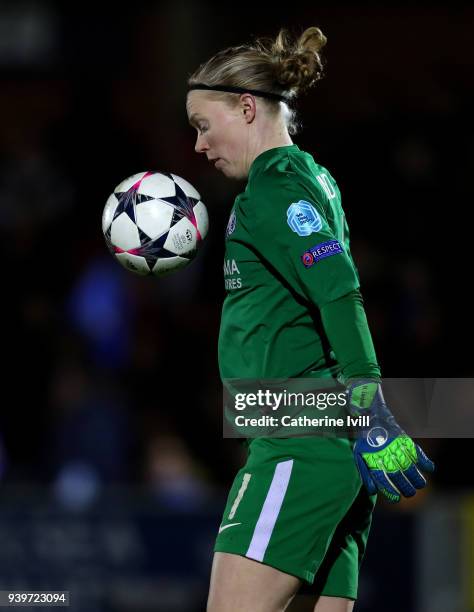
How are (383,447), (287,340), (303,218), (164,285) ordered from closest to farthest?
1. (383,447)
2. (303,218)
3. (287,340)
4. (164,285)

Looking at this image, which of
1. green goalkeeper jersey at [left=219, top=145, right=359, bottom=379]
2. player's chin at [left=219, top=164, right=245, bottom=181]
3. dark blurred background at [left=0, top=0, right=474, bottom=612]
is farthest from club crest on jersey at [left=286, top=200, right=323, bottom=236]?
dark blurred background at [left=0, top=0, right=474, bottom=612]

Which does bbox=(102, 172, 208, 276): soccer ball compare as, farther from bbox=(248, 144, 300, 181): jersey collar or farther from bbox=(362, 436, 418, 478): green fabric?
bbox=(362, 436, 418, 478): green fabric

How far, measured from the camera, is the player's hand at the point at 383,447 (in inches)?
114

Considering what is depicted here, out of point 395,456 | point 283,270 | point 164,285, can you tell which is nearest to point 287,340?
point 283,270

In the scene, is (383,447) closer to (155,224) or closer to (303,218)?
(303,218)

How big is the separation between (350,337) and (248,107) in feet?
2.57

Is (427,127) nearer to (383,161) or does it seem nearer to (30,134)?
(383,161)

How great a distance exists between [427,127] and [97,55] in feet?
14.6

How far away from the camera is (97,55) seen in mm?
11523

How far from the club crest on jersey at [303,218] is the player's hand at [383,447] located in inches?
16.6

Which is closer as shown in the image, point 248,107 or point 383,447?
point 383,447

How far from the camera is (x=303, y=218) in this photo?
3.01 m

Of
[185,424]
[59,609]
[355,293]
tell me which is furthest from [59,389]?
[355,293]

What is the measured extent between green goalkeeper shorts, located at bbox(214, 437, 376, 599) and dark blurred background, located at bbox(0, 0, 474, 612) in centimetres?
326
